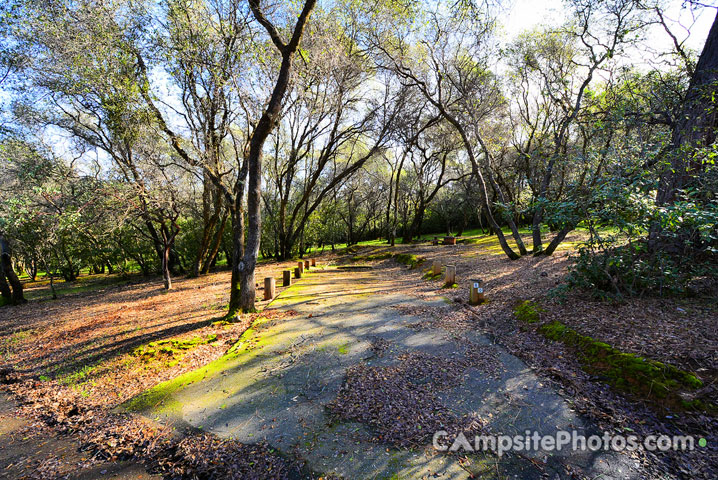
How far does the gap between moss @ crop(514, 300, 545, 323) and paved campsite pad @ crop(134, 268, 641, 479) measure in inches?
39.4

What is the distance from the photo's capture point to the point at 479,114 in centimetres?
1361

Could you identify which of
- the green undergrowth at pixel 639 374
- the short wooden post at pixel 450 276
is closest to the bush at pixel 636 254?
the green undergrowth at pixel 639 374

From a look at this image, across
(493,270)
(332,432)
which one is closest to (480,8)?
(493,270)

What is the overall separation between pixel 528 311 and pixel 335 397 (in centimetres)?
398

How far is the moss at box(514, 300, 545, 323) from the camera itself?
504 cm

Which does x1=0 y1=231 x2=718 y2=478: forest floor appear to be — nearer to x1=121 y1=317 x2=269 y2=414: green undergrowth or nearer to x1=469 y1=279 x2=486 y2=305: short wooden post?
x1=121 y1=317 x2=269 y2=414: green undergrowth

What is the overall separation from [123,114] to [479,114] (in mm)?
14362

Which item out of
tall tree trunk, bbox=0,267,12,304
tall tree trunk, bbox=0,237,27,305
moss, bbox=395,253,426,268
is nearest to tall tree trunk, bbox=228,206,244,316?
moss, bbox=395,253,426,268

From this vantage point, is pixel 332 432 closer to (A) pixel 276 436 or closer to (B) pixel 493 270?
(A) pixel 276 436

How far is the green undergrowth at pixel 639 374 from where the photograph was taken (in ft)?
9.05

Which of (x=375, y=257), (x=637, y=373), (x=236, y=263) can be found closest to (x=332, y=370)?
(x=637, y=373)

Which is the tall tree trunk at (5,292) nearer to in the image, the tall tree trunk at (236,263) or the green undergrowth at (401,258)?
the tall tree trunk at (236,263)

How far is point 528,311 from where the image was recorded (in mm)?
5293

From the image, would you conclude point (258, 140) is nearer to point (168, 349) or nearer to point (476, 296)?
point (168, 349)
